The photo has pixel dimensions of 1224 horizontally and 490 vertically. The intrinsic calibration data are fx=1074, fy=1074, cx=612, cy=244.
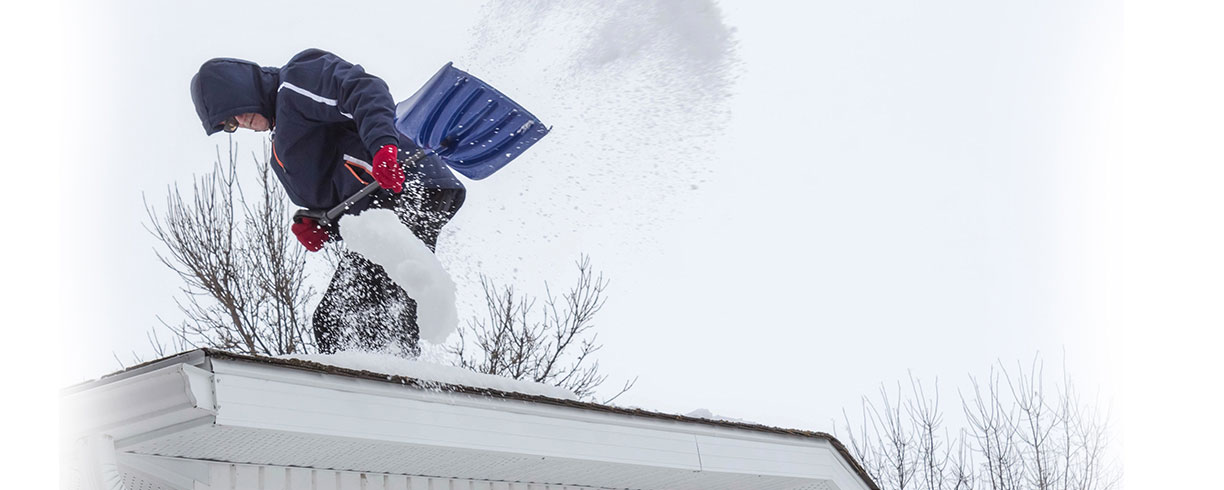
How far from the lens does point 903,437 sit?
1897 cm

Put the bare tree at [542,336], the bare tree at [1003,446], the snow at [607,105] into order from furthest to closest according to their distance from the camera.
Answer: the bare tree at [1003,446] → the bare tree at [542,336] → the snow at [607,105]

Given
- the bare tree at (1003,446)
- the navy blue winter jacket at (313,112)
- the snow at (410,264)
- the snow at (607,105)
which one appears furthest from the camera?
the bare tree at (1003,446)

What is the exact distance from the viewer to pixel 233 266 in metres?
14.4

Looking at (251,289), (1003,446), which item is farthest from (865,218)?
(251,289)

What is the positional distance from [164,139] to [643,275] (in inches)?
346

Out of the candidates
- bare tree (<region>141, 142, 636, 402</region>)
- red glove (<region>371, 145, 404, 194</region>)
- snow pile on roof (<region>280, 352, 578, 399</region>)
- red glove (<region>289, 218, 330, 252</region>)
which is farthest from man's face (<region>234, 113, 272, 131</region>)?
bare tree (<region>141, 142, 636, 402</region>)

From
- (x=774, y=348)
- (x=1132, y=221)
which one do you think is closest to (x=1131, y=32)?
(x=1132, y=221)

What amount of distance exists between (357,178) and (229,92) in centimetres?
55

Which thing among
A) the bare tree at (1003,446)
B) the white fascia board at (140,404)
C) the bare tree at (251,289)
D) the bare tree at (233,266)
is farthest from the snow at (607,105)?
the bare tree at (1003,446)

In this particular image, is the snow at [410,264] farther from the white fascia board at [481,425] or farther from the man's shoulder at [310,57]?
the man's shoulder at [310,57]

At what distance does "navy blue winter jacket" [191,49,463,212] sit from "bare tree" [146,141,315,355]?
1030cm

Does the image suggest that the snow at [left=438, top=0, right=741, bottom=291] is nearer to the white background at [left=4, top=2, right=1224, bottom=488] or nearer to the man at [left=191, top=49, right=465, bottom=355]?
the white background at [left=4, top=2, right=1224, bottom=488]

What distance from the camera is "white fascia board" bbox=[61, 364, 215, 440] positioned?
2.25m

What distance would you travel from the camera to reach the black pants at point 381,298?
3760 millimetres
